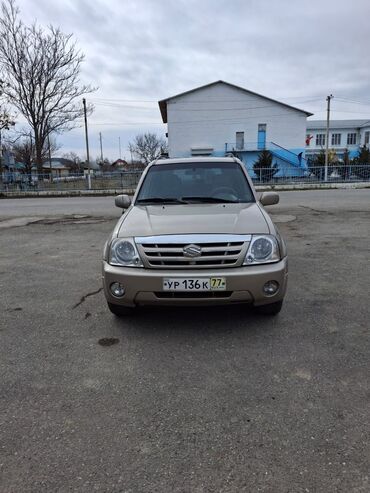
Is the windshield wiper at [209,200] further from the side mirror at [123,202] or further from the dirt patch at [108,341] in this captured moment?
the dirt patch at [108,341]

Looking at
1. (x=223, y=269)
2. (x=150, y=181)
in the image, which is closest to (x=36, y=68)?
(x=150, y=181)

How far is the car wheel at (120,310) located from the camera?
12.8 ft

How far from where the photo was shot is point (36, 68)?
31.4 metres

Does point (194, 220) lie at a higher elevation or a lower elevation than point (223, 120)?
lower

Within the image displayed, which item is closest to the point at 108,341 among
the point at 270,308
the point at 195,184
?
the point at 270,308

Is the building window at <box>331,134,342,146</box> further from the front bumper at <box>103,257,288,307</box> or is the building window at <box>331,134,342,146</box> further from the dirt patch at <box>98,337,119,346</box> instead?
the dirt patch at <box>98,337,119,346</box>

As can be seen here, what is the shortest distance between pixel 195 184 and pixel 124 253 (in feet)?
5.53

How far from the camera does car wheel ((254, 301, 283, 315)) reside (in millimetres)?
3883

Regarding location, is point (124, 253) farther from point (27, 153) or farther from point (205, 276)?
point (27, 153)

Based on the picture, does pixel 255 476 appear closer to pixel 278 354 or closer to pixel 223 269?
pixel 278 354

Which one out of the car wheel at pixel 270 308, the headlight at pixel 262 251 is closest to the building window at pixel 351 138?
the car wheel at pixel 270 308

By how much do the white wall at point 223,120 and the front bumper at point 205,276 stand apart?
134 feet

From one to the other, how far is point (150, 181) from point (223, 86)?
4148cm

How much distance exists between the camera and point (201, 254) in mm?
3479
